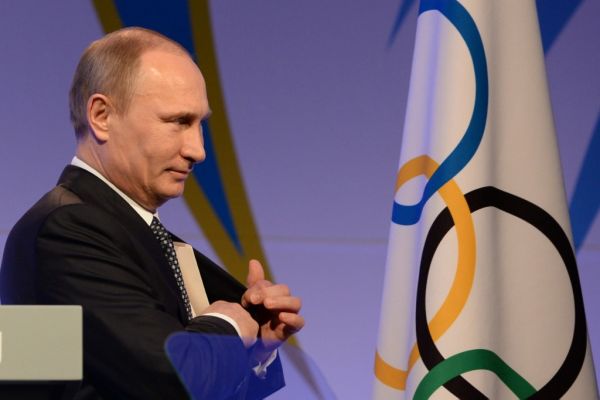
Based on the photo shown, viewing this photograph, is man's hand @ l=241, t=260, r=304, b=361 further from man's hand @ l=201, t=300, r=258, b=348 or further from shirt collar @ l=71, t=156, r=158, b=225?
shirt collar @ l=71, t=156, r=158, b=225

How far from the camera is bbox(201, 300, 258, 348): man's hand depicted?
155 cm

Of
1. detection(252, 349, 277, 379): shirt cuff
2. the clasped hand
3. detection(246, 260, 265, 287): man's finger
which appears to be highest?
detection(246, 260, 265, 287): man's finger

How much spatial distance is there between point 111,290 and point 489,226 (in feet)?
2.78

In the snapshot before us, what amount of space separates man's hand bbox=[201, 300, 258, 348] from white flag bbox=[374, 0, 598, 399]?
563 millimetres

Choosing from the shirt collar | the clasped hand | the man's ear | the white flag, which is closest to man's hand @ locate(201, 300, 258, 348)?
the clasped hand

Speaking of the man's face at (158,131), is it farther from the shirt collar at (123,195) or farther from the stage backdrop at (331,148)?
the stage backdrop at (331,148)

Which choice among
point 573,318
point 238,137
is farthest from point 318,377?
point 238,137

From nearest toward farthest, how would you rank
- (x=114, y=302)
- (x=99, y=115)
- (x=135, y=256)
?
(x=114, y=302), (x=135, y=256), (x=99, y=115)

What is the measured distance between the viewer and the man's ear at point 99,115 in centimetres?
171

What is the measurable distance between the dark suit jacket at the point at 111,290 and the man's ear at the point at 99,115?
0.07 meters

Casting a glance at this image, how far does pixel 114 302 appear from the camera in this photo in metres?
1.49

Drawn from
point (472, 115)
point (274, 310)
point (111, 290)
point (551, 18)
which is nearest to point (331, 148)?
point (551, 18)

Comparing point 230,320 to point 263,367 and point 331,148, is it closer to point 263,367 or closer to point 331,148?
point 263,367

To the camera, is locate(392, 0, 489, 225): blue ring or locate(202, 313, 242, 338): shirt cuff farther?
locate(392, 0, 489, 225): blue ring
